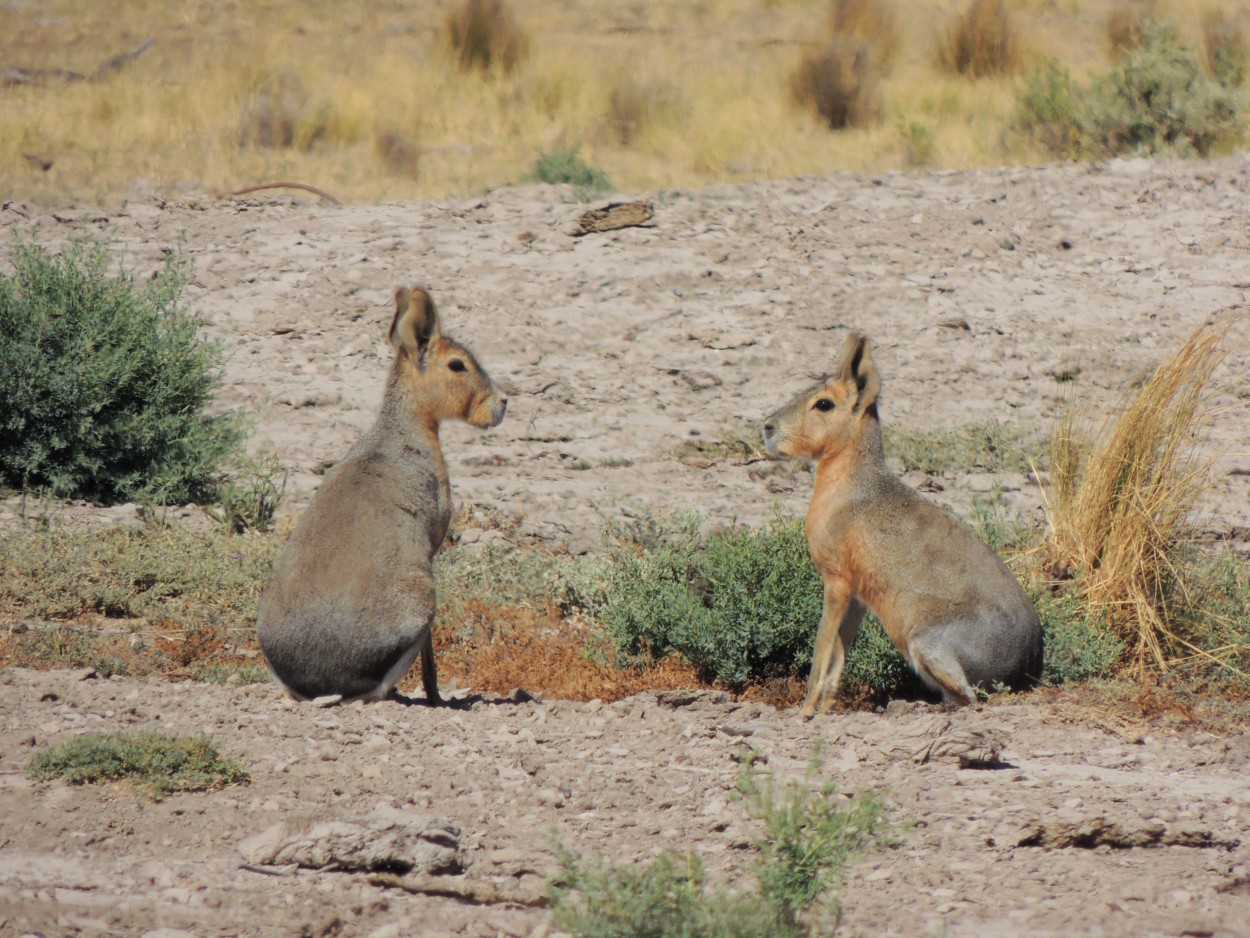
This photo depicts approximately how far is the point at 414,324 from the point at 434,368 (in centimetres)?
27

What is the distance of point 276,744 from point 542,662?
2.37 metres

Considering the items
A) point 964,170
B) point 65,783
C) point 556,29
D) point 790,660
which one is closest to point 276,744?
point 65,783

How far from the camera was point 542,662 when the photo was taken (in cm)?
869

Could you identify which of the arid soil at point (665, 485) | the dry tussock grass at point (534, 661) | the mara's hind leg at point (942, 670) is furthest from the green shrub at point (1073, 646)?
the dry tussock grass at point (534, 661)

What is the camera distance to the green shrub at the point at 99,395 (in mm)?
11016

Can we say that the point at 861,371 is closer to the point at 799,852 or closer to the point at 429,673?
the point at 429,673

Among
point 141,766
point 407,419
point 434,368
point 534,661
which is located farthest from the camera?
point 534,661

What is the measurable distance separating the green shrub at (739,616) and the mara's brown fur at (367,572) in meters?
1.52

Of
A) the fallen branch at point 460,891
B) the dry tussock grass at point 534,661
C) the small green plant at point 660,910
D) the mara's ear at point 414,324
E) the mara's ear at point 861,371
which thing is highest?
the mara's ear at point 414,324

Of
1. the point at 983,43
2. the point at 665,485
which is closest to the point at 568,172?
the point at 665,485

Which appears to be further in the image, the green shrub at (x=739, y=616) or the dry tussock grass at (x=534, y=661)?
the green shrub at (x=739, y=616)

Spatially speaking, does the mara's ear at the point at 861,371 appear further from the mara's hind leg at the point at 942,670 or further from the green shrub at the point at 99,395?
the green shrub at the point at 99,395

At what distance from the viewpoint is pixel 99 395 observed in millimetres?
11133

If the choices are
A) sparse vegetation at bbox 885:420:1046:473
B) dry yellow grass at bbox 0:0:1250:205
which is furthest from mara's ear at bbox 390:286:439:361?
dry yellow grass at bbox 0:0:1250:205
